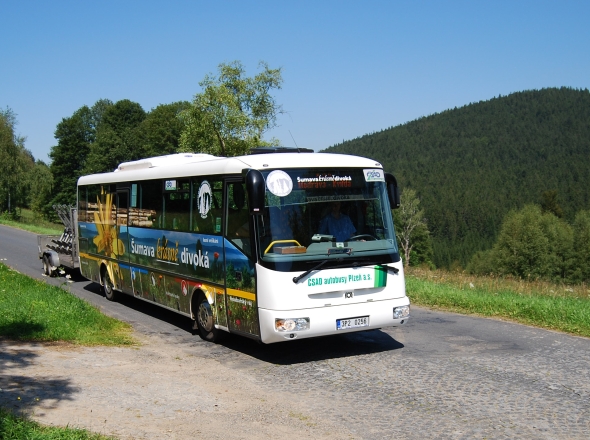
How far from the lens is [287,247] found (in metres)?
9.04

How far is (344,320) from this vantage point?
931 cm

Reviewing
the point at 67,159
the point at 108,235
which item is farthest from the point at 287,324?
the point at 67,159

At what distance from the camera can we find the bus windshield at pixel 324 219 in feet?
29.7

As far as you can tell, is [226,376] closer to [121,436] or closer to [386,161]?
[121,436]

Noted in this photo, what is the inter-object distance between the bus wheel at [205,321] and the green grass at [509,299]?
19.5 feet

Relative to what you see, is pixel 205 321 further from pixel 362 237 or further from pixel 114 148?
pixel 114 148

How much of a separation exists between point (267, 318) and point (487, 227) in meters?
142

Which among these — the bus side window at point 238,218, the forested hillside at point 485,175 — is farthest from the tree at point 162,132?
the bus side window at point 238,218

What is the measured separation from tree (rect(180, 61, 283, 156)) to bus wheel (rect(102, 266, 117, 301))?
42.6 ft

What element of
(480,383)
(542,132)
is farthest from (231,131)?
(542,132)

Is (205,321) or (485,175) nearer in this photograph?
(205,321)

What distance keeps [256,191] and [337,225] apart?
1387 millimetres

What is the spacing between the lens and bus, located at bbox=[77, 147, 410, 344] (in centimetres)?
900

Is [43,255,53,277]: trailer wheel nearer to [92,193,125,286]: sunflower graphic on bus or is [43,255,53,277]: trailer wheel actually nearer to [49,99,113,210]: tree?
[92,193,125,286]: sunflower graphic on bus
